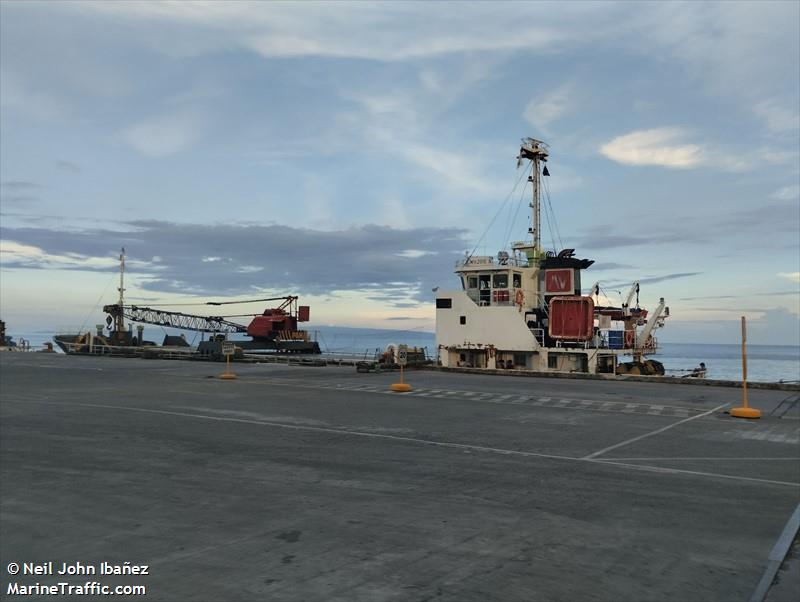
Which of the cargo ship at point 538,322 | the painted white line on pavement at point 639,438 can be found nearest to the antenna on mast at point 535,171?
the cargo ship at point 538,322

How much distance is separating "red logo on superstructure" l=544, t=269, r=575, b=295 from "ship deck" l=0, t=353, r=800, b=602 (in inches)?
745

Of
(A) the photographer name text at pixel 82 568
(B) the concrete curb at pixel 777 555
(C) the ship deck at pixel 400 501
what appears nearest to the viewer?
(B) the concrete curb at pixel 777 555

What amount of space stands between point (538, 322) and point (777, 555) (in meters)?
29.1

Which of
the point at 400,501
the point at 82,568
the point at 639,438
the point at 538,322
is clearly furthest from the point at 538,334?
the point at 82,568

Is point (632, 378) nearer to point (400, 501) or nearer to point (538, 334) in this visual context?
point (538, 334)

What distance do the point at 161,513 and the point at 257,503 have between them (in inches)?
39.5

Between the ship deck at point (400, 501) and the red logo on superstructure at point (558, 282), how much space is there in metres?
18.9

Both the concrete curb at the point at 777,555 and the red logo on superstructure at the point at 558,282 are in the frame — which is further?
the red logo on superstructure at the point at 558,282

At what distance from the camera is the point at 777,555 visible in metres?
5.02

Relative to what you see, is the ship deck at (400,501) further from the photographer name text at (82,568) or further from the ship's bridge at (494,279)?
the ship's bridge at (494,279)

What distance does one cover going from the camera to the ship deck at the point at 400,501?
452 centimetres

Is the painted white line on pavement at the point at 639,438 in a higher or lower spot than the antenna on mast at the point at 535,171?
lower

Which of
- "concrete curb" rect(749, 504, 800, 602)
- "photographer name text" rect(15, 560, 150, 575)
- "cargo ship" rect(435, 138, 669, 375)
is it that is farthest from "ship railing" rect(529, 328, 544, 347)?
"photographer name text" rect(15, 560, 150, 575)

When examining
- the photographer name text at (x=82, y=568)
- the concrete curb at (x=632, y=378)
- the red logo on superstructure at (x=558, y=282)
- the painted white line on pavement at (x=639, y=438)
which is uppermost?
the red logo on superstructure at (x=558, y=282)
